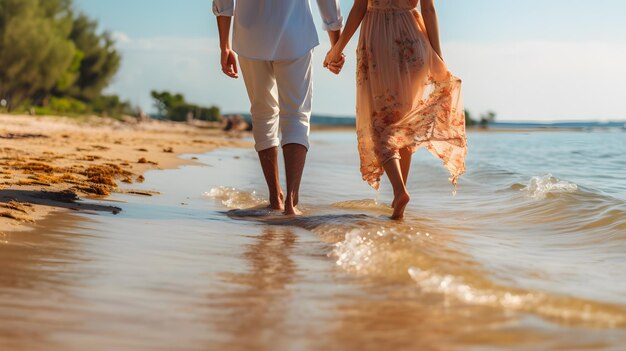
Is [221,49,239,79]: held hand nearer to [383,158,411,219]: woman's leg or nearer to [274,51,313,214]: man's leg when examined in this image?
[274,51,313,214]: man's leg

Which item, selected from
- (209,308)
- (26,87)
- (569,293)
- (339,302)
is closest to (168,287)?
(209,308)

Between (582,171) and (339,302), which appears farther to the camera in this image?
(582,171)

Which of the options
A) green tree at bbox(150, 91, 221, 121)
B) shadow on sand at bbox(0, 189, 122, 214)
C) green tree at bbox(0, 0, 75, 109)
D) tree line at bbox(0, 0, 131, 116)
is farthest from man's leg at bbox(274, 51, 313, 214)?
green tree at bbox(150, 91, 221, 121)

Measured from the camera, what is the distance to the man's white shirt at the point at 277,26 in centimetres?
464

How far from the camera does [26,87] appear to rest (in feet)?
100

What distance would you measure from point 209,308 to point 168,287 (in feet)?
0.93

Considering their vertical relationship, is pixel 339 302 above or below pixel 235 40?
below

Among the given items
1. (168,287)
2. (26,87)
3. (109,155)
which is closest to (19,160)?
(109,155)

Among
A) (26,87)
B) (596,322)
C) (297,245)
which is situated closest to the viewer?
(596,322)

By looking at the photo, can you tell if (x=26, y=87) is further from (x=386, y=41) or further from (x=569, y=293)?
(x=569, y=293)

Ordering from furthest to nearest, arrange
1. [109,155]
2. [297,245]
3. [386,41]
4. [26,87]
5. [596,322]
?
[26,87] < [109,155] < [386,41] < [297,245] < [596,322]

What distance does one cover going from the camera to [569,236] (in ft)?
14.2

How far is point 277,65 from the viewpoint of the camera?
4719 millimetres

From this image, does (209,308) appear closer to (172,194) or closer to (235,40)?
(235,40)
